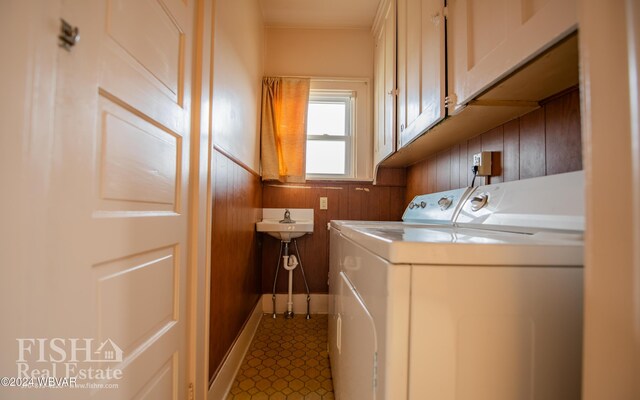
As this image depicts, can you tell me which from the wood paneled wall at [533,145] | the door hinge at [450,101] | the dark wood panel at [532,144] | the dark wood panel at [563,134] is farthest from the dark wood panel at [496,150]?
the door hinge at [450,101]

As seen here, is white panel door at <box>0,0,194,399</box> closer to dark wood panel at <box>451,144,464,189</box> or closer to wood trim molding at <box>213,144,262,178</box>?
wood trim molding at <box>213,144,262,178</box>

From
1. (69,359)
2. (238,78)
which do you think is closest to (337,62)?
(238,78)

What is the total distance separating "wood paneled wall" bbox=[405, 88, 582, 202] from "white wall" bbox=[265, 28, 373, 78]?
1443mm

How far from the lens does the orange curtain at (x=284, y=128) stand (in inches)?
85.4

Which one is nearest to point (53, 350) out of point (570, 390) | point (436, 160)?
point (570, 390)

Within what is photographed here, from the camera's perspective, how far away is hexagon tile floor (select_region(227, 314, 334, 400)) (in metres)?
1.28

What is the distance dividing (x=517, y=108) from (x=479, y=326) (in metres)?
0.90

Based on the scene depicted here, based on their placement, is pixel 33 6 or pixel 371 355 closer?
pixel 33 6

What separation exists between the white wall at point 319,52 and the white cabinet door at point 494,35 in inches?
58.8

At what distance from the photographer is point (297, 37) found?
90.7 inches

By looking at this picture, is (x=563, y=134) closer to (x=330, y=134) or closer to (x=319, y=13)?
(x=330, y=134)

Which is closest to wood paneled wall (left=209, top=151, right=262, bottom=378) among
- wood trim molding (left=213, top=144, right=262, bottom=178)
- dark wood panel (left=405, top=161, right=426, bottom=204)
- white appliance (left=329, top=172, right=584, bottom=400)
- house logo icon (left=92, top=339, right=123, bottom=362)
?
wood trim molding (left=213, top=144, right=262, bottom=178)

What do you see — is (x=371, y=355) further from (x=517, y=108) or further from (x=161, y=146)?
(x=517, y=108)

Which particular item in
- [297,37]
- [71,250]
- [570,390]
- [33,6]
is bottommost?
[570,390]
